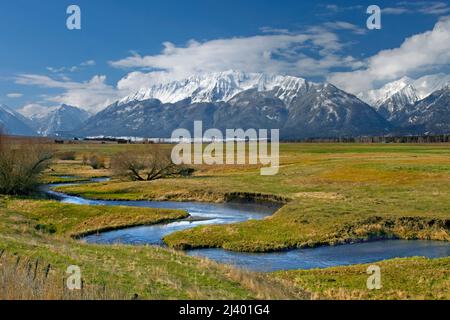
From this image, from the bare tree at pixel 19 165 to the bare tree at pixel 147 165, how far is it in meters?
25.5

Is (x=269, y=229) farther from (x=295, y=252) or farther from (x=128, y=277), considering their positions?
(x=128, y=277)

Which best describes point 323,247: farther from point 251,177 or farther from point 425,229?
point 251,177

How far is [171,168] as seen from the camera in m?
107

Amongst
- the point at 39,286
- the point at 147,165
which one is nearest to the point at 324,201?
the point at 39,286

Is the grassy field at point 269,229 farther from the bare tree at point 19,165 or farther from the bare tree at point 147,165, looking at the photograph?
the bare tree at point 147,165

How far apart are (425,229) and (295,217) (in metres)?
12.8

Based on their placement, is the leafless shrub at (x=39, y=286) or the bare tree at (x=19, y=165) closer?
the leafless shrub at (x=39, y=286)

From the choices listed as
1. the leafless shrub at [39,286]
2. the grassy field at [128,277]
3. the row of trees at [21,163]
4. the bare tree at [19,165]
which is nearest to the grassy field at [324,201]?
the row of trees at [21,163]

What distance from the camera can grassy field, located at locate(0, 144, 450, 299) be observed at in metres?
20.5

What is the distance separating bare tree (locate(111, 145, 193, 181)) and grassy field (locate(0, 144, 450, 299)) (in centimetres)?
1217

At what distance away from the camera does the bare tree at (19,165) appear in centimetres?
7119

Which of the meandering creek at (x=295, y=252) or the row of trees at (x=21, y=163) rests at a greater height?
the row of trees at (x=21, y=163)

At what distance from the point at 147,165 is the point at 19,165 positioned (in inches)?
1401
